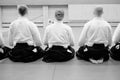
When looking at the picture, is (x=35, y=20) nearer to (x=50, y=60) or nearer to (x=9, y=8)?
(x=9, y=8)

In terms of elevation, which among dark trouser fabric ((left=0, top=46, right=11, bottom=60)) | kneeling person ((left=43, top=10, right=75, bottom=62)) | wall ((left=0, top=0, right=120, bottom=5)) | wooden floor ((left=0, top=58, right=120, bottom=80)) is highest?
wall ((left=0, top=0, right=120, bottom=5))

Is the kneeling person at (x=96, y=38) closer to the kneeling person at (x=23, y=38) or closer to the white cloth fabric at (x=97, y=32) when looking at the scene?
the white cloth fabric at (x=97, y=32)

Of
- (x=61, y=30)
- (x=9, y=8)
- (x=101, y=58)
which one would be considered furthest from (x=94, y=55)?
(x=9, y=8)

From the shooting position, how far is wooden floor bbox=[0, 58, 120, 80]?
2994 millimetres

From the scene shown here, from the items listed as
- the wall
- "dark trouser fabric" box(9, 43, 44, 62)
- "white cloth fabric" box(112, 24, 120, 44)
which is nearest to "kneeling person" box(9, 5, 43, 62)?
"dark trouser fabric" box(9, 43, 44, 62)

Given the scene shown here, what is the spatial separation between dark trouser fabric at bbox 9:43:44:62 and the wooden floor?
0.14m

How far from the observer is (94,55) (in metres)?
3.86

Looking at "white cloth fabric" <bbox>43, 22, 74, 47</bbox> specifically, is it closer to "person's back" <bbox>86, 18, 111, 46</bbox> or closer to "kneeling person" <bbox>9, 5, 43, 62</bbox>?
"kneeling person" <bbox>9, 5, 43, 62</bbox>

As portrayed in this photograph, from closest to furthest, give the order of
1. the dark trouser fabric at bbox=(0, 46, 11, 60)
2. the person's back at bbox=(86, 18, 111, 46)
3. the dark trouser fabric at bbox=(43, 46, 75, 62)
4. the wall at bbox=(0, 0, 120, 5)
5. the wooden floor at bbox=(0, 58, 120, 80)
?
the wooden floor at bbox=(0, 58, 120, 80) < the person's back at bbox=(86, 18, 111, 46) < the dark trouser fabric at bbox=(43, 46, 75, 62) < the dark trouser fabric at bbox=(0, 46, 11, 60) < the wall at bbox=(0, 0, 120, 5)

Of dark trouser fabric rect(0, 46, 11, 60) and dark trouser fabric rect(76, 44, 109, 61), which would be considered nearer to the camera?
dark trouser fabric rect(76, 44, 109, 61)

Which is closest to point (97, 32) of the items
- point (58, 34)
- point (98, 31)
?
point (98, 31)

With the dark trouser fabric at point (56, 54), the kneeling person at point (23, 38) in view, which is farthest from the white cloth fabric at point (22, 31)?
the dark trouser fabric at point (56, 54)

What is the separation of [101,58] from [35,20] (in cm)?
497

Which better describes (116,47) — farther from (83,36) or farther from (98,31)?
(83,36)
